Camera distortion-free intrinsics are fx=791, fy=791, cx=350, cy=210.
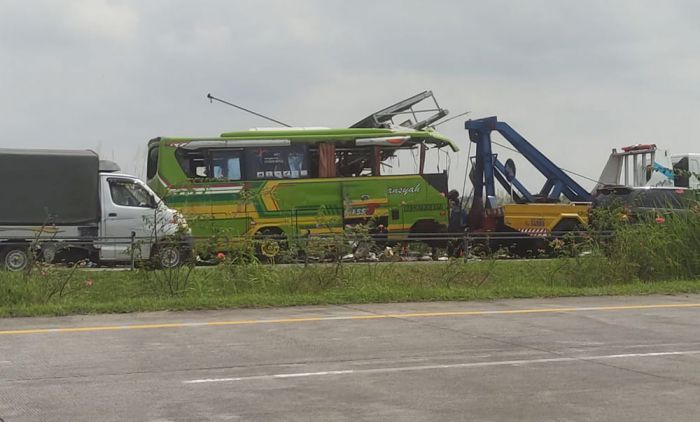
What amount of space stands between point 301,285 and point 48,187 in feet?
27.2

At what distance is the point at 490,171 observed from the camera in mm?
25875

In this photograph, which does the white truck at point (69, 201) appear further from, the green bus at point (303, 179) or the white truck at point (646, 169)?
the white truck at point (646, 169)

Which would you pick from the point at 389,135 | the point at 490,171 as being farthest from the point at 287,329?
the point at 490,171

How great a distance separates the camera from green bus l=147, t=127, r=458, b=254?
2242cm

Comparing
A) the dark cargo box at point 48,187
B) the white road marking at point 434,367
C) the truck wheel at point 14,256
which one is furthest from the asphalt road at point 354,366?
the dark cargo box at point 48,187

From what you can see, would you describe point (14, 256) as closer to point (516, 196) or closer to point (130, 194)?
point (130, 194)

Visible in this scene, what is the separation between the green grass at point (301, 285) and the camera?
40.3 ft

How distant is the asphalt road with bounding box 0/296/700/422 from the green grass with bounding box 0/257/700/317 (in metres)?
1.03

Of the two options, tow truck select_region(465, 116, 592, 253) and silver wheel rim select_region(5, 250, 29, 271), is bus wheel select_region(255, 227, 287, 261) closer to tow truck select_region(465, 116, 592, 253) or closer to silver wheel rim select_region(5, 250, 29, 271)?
silver wheel rim select_region(5, 250, 29, 271)

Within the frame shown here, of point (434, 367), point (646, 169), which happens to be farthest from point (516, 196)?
point (434, 367)

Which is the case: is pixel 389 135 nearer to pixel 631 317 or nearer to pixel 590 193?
pixel 590 193

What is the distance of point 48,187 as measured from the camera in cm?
1891

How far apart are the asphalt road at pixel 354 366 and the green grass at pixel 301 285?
103 centimetres

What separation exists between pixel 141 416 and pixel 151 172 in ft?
58.9
